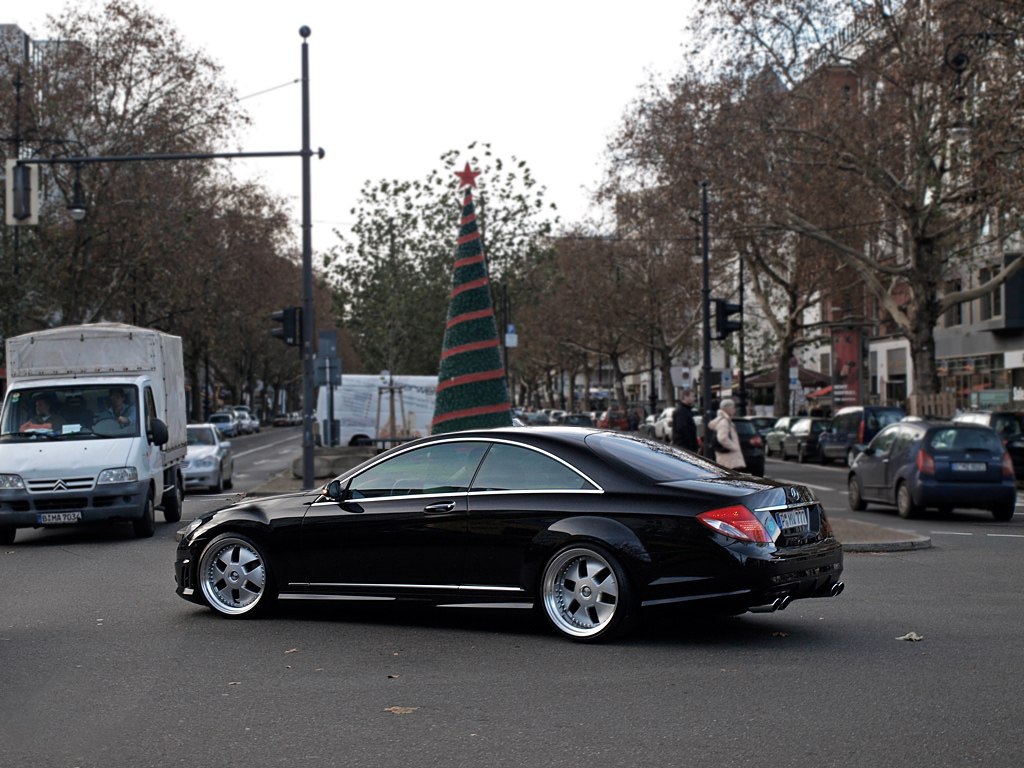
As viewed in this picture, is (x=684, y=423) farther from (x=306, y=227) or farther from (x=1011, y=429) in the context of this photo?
(x=1011, y=429)

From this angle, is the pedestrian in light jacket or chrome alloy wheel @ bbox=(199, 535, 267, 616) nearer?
chrome alloy wheel @ bbox=(199, 535, 267, 616)

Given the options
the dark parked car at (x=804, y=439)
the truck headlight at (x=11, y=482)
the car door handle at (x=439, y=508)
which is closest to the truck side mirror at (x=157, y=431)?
the truck headlight at (x=11, y=482)

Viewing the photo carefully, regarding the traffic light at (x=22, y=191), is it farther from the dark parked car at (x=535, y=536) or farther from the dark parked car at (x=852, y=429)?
the dark parked car at (x=852, y=429)

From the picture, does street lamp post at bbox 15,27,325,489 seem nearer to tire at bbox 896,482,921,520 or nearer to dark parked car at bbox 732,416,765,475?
tire at bbox 896,482,921,520

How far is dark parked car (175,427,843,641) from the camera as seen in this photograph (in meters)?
8.73

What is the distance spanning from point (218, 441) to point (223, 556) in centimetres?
1977

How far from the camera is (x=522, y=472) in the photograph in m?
9.45

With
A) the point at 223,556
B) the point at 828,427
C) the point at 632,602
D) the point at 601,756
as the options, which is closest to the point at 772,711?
the point at 601,756

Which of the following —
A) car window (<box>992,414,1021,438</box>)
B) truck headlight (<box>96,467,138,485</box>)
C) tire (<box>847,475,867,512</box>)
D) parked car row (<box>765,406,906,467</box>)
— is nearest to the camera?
truck headlight (<box>96,467,138,485</box>)

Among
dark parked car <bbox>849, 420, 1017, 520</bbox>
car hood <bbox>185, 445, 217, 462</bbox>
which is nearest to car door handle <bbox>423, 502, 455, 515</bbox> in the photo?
dark parked car <bbox>849, 420, 1017, 520</bbox>

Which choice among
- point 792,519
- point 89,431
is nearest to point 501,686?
point 792,519

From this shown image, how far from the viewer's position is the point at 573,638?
897 cm

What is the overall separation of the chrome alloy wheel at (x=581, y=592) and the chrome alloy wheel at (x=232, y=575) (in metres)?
2.27

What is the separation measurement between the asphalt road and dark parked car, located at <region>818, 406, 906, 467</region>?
24197 millimetres
